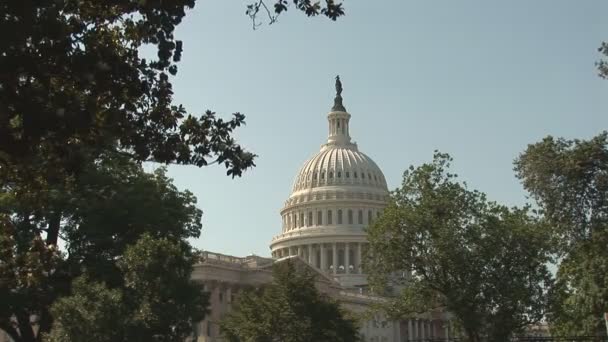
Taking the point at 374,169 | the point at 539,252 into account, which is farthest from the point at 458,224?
the point at 374,169

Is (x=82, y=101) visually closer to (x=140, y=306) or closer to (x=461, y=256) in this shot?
(x=140, y=306)

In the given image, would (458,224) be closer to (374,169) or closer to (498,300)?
(498,300)

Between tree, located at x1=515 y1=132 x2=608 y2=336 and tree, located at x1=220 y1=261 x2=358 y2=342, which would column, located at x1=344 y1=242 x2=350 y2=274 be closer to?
tree, located at x1=220 y1=261 x2=358 y2=342

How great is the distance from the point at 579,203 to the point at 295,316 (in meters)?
18.0

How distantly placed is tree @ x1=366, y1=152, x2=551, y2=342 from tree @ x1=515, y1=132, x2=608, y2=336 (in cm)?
322

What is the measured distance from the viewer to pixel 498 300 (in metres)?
53.2

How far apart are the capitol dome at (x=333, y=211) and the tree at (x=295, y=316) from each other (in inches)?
4120

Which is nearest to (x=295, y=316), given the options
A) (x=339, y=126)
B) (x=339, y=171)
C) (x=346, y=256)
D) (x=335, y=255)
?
(x=346, y=256)

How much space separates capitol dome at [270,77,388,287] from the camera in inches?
6644

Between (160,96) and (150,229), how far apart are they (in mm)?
36173

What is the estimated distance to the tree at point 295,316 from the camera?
5436 cm

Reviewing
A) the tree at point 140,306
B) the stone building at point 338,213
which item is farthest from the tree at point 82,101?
the stone building at point 338,213

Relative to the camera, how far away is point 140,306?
4222cm

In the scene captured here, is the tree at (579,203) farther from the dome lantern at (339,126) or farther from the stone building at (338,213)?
the dome lantern at (339,126)
